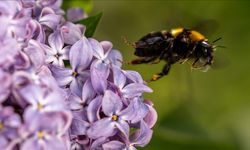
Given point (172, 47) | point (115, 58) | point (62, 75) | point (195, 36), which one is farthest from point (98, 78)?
point (195, 36)

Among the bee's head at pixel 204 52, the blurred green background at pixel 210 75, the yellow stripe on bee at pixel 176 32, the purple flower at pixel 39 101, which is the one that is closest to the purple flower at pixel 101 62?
the purple flower at pixel 39 101

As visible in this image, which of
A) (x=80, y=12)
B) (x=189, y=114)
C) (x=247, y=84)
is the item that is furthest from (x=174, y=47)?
(x=247, y=84)

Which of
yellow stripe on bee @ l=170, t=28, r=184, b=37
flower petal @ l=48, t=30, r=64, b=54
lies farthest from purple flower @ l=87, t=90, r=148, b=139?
yellow stripe on bee @ l=170, t=28, r=184, b=37

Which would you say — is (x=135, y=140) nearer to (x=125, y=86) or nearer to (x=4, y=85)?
(x=125, y=86)

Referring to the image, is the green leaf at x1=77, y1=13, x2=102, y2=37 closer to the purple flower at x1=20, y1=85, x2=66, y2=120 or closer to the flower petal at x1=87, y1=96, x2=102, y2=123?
the flower petal at x1=87, y1=96, x2=102, y2=123

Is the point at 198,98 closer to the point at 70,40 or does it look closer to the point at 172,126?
the point at 172,126

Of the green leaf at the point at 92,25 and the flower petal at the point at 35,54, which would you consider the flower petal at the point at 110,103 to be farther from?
the green leaf at the point at 92,25
